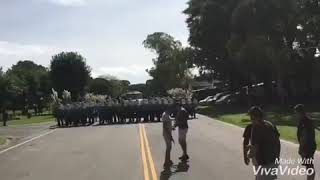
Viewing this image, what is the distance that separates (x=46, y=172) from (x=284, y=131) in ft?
50.0

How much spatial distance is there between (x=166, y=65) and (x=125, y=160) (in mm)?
114962

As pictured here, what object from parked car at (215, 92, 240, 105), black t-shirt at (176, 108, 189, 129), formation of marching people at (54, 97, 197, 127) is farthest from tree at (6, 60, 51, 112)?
black t-shirt at (176, 108, 189, 129)

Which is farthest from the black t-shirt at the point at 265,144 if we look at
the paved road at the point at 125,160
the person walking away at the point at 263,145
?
the paved road at the point at 125,160

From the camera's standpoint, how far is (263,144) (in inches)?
385

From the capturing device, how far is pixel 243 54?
186ft

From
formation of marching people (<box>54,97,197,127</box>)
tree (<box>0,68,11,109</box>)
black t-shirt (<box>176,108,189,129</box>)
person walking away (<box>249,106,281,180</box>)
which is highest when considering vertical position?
tree (<box>0,68,11,109</box>)

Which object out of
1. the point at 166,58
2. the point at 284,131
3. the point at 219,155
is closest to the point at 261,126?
the point at 219,155

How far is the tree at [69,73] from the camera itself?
4173 inches

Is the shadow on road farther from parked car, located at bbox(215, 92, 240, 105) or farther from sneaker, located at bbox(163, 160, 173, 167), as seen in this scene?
parked car, located at bbox(215, 92, 240, 105)

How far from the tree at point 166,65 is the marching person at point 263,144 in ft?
375

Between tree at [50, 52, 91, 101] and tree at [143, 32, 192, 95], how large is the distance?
924 inches

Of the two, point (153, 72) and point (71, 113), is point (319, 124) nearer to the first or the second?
point (71, 113)

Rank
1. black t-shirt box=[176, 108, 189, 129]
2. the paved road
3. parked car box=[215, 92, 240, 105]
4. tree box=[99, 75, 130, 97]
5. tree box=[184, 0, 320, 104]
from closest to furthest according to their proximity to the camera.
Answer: the paved road → black t-shirt box=[176, 108, 189, 129] → tree box=[184, 0, 320, 104] → parked car box=[215, 92, 240, 105] → tree box=[99, 75, 130, 97]

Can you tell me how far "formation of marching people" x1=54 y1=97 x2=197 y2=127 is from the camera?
5112cm
